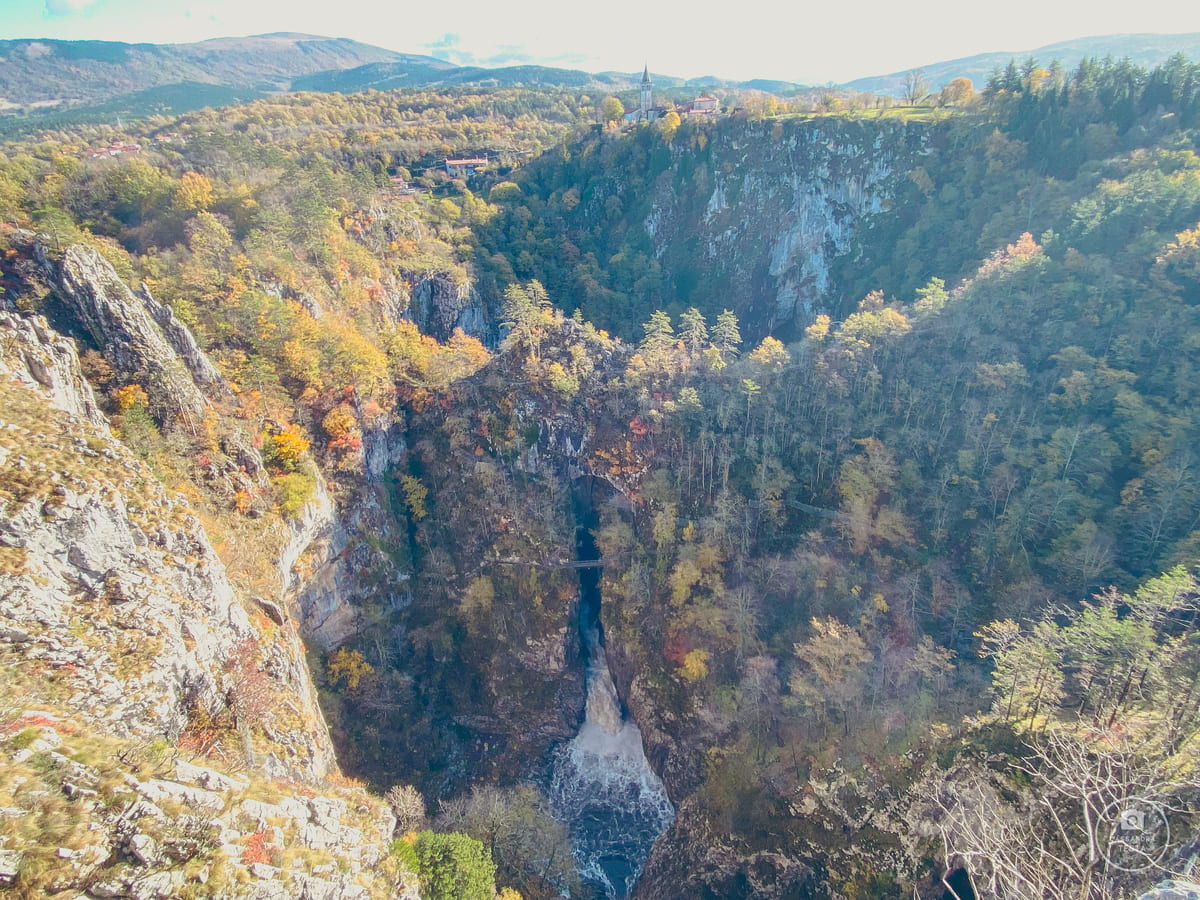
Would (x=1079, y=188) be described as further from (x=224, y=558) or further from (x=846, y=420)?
(x=224, y=558)

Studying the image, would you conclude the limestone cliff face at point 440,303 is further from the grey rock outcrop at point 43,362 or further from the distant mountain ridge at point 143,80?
the distant mountain ridge at point 143,80

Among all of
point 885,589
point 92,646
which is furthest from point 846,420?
point 92,646

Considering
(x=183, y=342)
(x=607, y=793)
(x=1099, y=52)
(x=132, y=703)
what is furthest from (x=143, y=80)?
(x=1099, y=52)

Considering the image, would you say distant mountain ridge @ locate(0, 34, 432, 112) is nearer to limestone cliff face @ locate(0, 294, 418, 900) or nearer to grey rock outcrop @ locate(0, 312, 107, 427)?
grey rock outcrop @ locate(0, 312, 107, 427)

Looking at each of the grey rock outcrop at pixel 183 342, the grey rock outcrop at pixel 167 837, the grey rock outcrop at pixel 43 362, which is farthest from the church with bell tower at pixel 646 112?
the grey rock outcrop at pixel 167 837

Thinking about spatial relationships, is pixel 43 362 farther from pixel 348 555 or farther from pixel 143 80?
pixel 143 80

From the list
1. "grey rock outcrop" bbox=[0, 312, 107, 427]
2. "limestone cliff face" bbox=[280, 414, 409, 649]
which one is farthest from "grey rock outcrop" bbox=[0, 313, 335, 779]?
"limestone cliff face" bbox=[280, 414, 409, 649]
